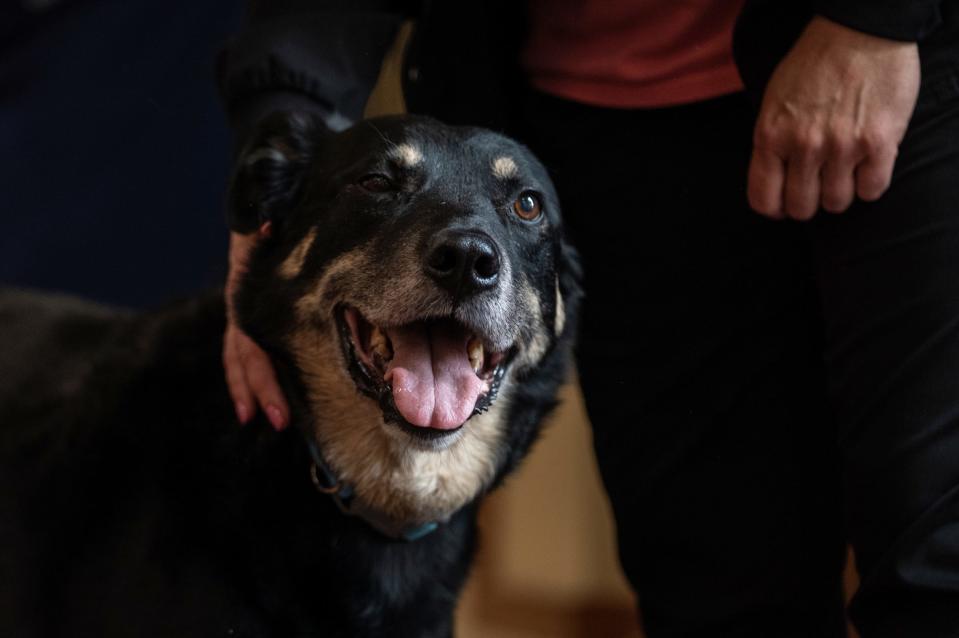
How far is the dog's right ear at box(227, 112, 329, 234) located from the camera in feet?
4.64

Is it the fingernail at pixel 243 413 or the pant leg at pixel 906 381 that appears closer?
the pant leg at pixel 906 381

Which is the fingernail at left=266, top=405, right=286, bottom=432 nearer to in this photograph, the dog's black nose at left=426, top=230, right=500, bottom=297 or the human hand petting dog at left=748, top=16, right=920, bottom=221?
the dog's black nose at left=426, top=230, right=500, bottom=297

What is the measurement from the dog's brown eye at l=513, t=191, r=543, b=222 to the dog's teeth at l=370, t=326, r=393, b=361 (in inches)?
11.8

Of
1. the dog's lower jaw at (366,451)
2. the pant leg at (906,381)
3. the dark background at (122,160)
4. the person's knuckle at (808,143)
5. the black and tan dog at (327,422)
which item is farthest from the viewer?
the dark background at (122,160)

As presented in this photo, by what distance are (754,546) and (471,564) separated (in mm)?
477

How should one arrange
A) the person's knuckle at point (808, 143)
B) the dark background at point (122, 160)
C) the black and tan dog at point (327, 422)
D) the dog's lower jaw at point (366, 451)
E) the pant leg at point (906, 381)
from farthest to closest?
the dark background at point (122, 160)
the dog's lower jaw at point (366, 451)
the black and tan dog at point (327, 422)
the person's knuckle at point (808, 143)
the pant leg at point (906, 381)

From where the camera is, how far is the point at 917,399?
108 cm

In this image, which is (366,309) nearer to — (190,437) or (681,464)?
(190,437)

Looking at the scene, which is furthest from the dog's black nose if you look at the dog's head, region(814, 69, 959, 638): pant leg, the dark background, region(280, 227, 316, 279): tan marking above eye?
the dark background

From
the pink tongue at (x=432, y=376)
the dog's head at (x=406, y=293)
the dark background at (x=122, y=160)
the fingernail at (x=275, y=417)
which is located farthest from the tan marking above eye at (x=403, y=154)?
the dark background at (x=122, y=160)

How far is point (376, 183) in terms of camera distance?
1393 millimetres

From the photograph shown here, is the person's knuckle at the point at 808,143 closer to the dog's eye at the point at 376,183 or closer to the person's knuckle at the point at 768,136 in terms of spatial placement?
the person's knuckle at the point at 768,136

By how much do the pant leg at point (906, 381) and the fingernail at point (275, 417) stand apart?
2.67ft

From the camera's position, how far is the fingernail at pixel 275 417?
139cm
